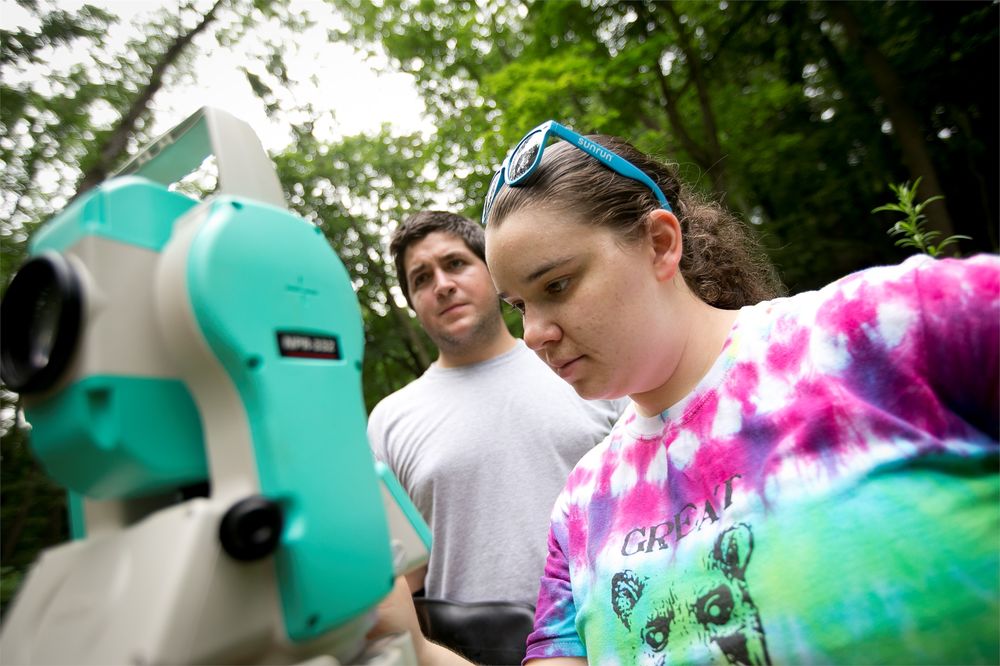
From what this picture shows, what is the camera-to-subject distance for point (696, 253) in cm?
160

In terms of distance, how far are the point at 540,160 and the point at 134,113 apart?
24.6ft

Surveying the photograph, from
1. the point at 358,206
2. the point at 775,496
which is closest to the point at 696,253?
the point at 775,496

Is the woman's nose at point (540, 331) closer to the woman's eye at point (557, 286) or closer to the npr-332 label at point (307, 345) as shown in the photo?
the woman's eye at point (557, 286)

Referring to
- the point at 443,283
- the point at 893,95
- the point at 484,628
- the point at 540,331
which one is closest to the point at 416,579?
the point at 484,628

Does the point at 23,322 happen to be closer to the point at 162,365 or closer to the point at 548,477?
the point at 162,365

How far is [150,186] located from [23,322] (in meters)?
0.25

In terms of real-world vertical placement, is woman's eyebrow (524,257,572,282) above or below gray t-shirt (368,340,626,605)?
above

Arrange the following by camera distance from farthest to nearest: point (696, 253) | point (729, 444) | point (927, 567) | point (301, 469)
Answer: point (696, 253), point (729, 444), point (927, 567), point (301, 469)

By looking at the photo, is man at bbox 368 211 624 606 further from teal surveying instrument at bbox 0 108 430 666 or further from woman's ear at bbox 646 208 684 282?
teal surveying instrument at bbox 0 108 430 666

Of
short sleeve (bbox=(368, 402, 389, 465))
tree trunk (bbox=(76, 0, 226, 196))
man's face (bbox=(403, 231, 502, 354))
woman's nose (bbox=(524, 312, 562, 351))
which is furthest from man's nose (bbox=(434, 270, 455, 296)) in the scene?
tree trunk (bbox=(76, 0, 226, 196))

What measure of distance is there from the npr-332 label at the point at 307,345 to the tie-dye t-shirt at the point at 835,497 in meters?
0.76

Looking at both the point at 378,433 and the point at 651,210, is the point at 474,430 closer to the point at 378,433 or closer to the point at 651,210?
the point at 378,433

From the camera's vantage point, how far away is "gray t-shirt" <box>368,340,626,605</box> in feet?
7.89

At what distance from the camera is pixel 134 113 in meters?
7.10
